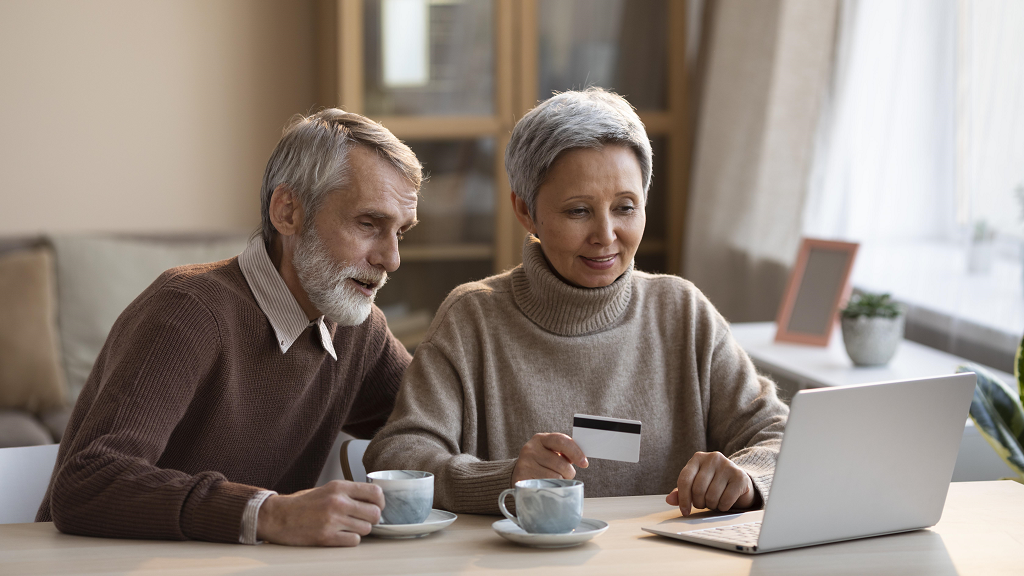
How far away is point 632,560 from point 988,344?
1612 mm

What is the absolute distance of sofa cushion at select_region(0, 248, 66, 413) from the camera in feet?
9.61

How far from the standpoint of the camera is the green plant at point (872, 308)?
2.19 m

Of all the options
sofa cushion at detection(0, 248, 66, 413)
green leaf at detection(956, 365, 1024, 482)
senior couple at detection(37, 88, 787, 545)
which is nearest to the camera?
senior couple at detection(37, 88, 787, 545)

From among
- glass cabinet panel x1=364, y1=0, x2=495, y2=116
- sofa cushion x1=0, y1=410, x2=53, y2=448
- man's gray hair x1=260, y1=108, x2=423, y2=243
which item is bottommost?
sofa cushion x1=0, y1=410, x2=53, y2=448

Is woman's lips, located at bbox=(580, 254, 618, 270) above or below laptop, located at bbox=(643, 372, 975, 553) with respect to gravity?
above

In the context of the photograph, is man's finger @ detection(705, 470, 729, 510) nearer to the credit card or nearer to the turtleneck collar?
the credit card

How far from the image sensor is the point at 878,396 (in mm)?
1036

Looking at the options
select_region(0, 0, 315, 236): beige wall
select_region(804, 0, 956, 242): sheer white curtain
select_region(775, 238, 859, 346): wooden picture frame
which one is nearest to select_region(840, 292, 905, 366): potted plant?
select_region(775, 238, 859, 346): wooden picture frame

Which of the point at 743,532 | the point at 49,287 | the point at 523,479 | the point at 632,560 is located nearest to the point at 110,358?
the point at 523,479

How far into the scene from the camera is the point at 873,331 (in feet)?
7.13

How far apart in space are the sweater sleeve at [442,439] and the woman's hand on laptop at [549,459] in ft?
0.09

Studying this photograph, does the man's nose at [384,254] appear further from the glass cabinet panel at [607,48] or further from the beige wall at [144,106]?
the glass cabinet panel at [607,48]

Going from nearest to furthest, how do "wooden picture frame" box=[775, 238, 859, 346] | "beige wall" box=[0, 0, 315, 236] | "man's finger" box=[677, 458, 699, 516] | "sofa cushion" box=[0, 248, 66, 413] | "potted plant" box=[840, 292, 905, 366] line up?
"man's finger" box=[677, 458, 699, 516], "potted plant" box=[840, 292, 905, 366], "wooden picture frame" box=[775, 238, 859, 346], "sofa cushion" box=[0, 248, 66, 413], "beige wall" box=[0, 0, 315, 236]

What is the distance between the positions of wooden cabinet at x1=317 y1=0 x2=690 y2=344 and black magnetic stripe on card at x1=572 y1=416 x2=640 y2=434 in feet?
7.99
